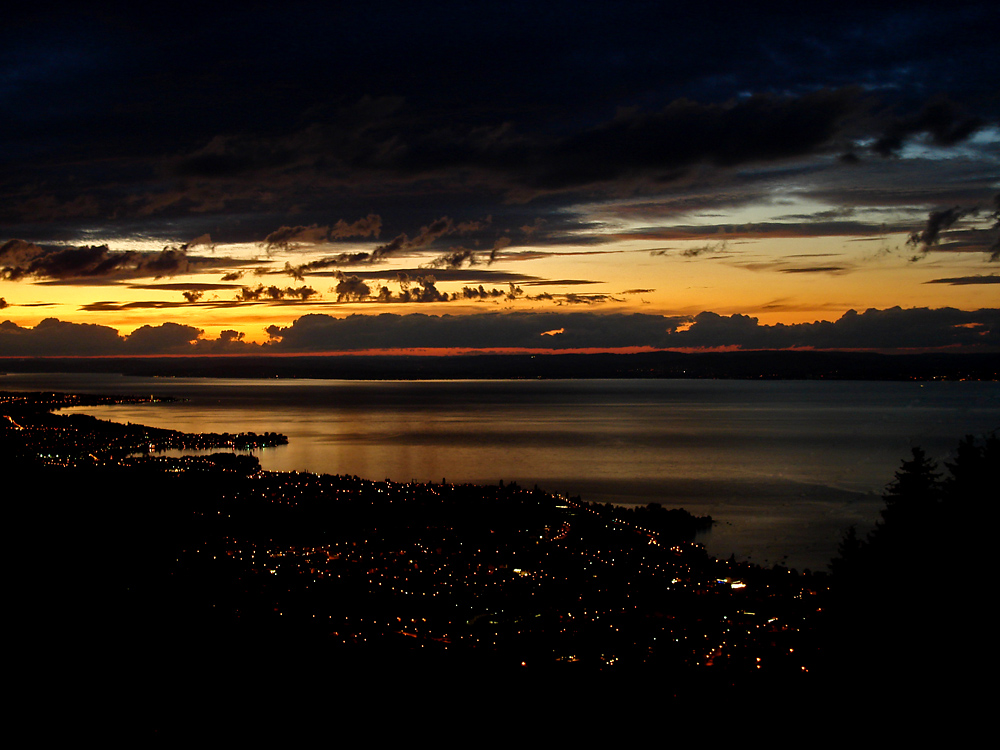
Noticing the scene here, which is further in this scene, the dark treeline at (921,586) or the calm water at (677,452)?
the calm water at (677,452)

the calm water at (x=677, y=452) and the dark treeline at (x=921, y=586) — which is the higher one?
the dark treeline at (x=921, y=586)

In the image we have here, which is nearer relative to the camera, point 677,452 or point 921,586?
point 921,586

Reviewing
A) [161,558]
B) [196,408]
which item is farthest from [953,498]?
[196,408]

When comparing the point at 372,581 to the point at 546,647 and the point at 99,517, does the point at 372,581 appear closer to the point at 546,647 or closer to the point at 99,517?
the point at 546,647

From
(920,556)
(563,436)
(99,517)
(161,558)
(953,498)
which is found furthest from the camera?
(563,436)

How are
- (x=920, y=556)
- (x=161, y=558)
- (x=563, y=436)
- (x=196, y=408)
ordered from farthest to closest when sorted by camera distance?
(x=196, y=408), (x=563, y=436), (x=161, y=558), (x=920, y=556)

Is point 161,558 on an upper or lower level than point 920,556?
lower

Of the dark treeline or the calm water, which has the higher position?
→ the dark treeline

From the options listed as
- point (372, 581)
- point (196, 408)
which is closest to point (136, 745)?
point (372, 581)

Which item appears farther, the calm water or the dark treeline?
the calm water

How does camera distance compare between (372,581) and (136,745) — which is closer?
(136,745)
